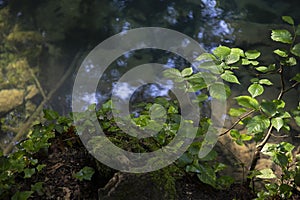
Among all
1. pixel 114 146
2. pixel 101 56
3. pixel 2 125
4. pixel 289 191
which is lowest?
pixel 2 125

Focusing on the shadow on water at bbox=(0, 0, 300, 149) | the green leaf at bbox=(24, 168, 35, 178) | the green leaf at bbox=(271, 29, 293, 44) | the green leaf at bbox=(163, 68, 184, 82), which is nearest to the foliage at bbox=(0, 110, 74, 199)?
the green leaf at bbox=(24, 168, 35, 178)

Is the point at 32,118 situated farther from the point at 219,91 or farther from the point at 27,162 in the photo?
the point at 219,91

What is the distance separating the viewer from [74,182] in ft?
5.31

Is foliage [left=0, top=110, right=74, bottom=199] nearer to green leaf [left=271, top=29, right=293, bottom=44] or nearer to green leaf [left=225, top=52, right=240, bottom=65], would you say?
green leaf [left=225, top=52, right=240, bottom=65]

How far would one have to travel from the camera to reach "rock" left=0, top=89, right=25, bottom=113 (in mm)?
3024

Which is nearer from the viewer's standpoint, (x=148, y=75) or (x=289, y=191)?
(x=289, y=191)

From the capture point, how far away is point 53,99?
3100 millimetres

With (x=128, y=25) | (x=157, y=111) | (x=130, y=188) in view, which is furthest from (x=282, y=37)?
(x=128, y=25)

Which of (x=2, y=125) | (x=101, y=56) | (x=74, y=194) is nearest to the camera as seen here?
(x=74, y=194)

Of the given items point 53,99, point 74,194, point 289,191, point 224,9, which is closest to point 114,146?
point 74,194

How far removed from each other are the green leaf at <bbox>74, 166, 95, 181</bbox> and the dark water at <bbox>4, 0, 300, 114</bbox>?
1.50 metres

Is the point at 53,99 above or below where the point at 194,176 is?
below

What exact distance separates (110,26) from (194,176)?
266 centimetres

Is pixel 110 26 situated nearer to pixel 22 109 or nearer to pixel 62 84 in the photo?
pixel 62 84
